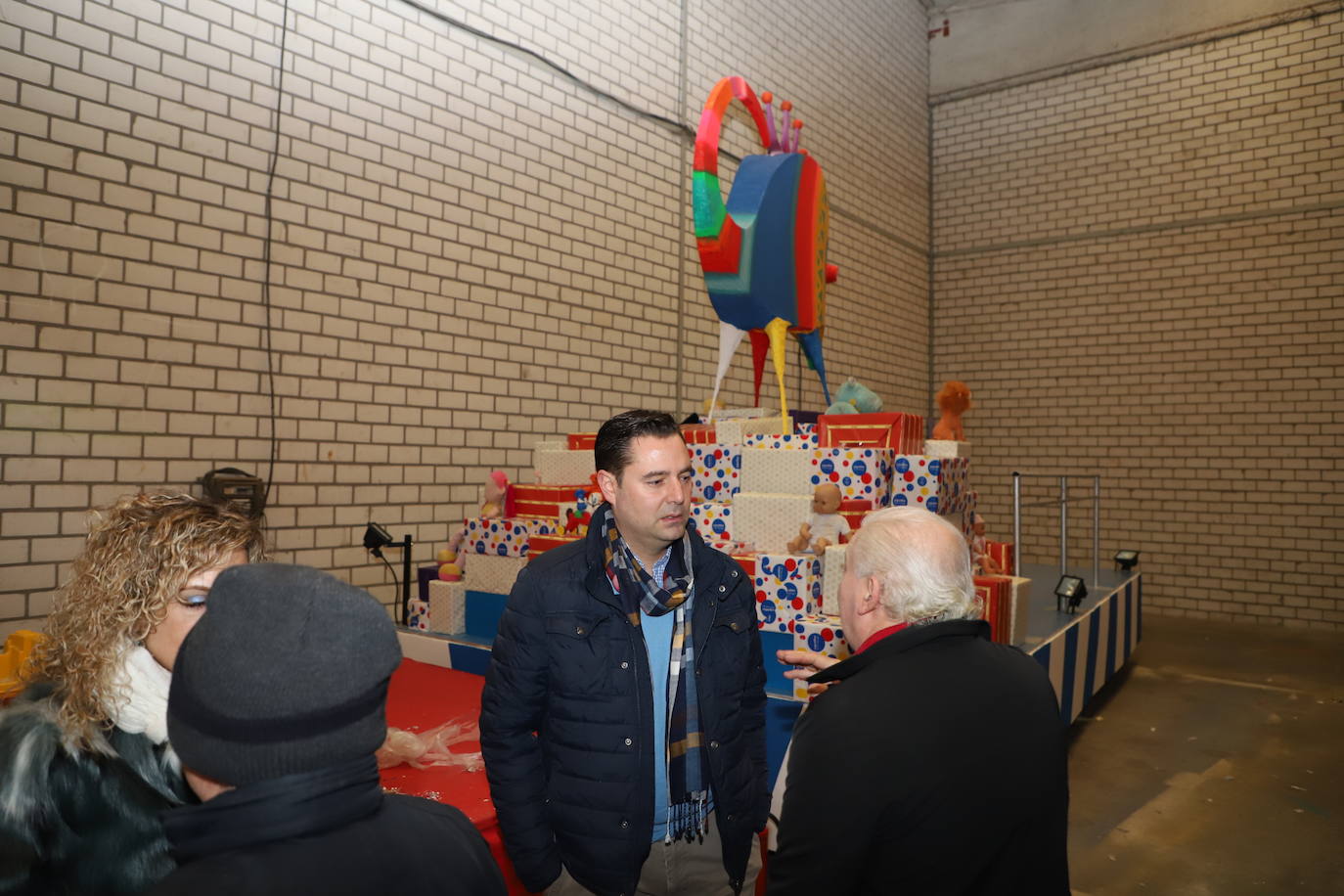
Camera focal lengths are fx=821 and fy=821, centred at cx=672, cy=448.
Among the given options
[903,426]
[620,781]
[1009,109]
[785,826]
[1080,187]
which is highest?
[1009,109]

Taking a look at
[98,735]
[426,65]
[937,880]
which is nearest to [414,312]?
[426,65]

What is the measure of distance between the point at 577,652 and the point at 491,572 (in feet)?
6.76

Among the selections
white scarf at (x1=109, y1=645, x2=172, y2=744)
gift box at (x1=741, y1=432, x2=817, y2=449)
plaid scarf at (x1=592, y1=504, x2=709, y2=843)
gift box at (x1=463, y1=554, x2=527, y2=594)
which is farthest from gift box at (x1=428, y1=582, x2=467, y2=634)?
white scarf at (x1=109, y1=645, x2=172, y2=744)

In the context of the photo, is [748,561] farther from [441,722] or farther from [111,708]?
[111,708]

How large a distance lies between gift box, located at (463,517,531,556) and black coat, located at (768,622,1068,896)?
8.38ft

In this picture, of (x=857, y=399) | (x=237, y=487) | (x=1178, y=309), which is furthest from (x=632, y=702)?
(x=1178, y=309)

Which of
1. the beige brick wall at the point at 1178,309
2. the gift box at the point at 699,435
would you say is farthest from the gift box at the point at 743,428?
the beige brick wall at the point at 1178,309

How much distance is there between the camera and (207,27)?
360 centimetres

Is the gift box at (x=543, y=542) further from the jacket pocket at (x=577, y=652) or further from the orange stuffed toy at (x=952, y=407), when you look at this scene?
the orange stuffed toy at (x=952, y=407)

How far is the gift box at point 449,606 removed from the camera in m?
3.77

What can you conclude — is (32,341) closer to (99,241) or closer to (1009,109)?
(99,241)

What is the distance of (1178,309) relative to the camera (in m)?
8.03

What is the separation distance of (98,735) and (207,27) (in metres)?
3.59

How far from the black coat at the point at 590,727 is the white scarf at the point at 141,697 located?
0.71m
